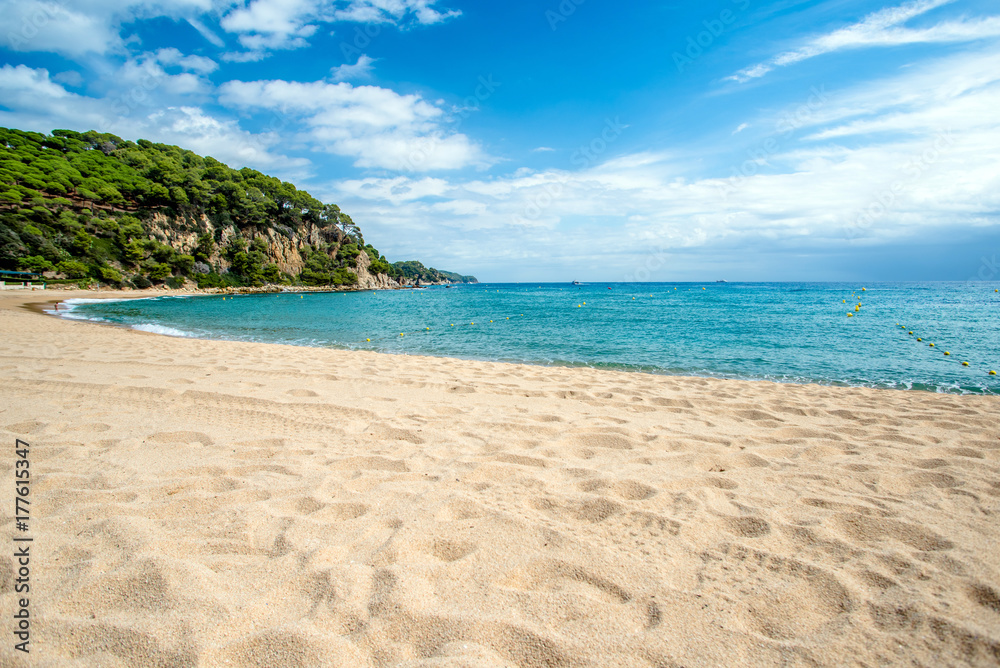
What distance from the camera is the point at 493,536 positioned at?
2.53 meters

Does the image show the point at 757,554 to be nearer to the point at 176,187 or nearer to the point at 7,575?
the point at 7,575

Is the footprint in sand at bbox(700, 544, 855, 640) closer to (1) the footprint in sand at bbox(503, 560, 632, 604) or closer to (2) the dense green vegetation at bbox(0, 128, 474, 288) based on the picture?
(1) the footprint in sand at bbox(503, 560, 632, 604)

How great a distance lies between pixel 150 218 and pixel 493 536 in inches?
3161

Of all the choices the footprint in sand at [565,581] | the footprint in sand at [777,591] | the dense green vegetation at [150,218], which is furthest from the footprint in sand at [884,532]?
the dense green vegetation at [150,218]

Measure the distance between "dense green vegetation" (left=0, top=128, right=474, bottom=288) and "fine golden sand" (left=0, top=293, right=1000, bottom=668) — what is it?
214ft

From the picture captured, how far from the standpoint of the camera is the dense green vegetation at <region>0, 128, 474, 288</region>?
49.1 metres

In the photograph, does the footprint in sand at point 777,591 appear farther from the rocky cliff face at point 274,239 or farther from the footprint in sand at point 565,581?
the rocky cliff face at point 274,239

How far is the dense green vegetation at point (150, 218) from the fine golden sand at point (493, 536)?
65363 millimetres

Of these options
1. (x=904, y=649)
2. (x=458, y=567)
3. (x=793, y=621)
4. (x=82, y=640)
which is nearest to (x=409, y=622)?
(x=458, y=567)

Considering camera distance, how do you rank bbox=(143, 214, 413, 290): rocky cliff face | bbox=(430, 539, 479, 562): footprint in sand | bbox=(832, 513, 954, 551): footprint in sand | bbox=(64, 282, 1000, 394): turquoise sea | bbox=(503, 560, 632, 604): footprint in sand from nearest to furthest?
bbox=(503, 560, 632, 604): footprint in sand < bbox=(430, 539, 479, 562): footprint in sand < bbox=(832, 513, 954, 551): footprint in sand < bbox=(64, 282, 1000, 394): turquoise sea < bbox=(143, 214, 413, 290): rocky cliff face

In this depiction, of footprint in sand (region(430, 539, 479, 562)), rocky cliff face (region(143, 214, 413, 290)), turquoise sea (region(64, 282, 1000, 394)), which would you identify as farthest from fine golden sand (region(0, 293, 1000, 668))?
rocky cliff face (region(143, 214, 413, 290))

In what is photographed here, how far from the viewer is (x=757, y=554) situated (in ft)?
7.82

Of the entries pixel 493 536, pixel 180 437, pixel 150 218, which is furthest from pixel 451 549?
pixel 150 218

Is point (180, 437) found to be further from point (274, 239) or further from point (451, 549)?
point (274, 239)
